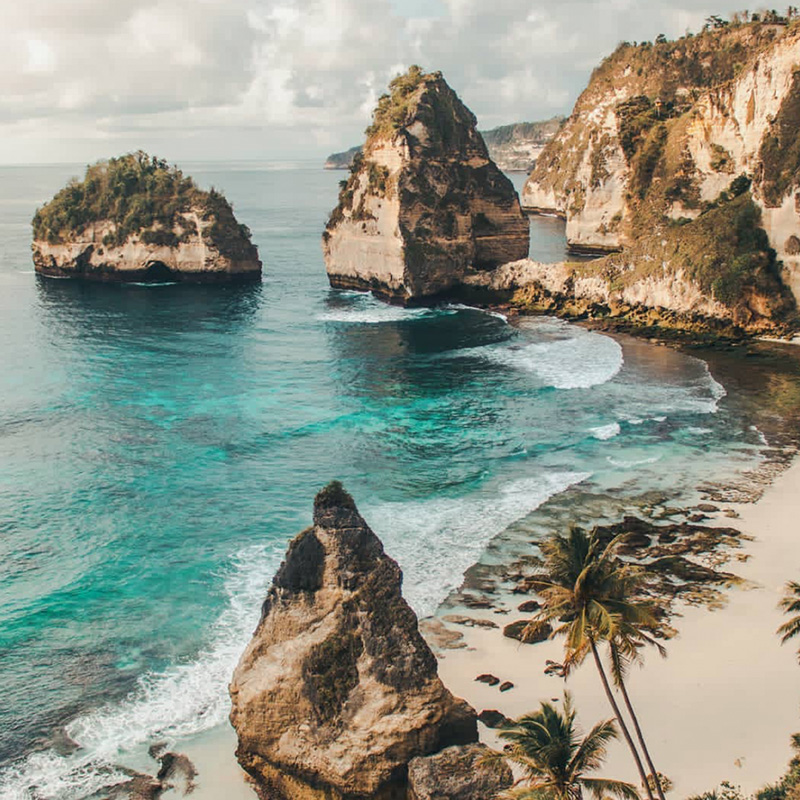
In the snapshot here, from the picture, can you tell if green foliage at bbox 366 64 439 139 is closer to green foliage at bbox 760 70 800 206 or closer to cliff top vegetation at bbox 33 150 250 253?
cliff top vegetation at bbox 33 150 250 253

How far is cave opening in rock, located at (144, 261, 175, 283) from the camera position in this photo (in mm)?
114625

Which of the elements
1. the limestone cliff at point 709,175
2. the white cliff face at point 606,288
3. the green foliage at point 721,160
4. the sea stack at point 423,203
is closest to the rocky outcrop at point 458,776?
the limestone cliff at point 709,175

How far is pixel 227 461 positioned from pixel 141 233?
2855 inches

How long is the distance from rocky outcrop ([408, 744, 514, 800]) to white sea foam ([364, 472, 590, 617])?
12.2 metres

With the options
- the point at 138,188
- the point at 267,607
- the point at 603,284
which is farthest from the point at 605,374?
the point at 138,188

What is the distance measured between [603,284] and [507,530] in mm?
53304

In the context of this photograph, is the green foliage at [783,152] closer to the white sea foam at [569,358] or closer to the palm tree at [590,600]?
the white sea foam at [569,358]

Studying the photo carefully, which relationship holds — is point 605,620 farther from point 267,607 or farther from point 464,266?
point 464,266

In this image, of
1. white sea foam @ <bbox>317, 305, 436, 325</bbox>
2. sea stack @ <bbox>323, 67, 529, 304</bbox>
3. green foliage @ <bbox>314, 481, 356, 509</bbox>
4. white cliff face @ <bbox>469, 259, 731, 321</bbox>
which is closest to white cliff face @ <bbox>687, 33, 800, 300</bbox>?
white cliff face @ <bbox>469, 259, 731, 321</bbox>

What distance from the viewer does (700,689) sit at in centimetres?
2880

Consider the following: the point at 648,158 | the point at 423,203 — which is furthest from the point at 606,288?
the point at 648,158

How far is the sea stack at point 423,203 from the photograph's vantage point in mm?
93875

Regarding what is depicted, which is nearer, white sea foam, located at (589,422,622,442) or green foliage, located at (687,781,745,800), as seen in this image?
green foliage, located at (687,781,745,800)

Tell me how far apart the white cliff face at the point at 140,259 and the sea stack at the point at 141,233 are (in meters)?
0.13
